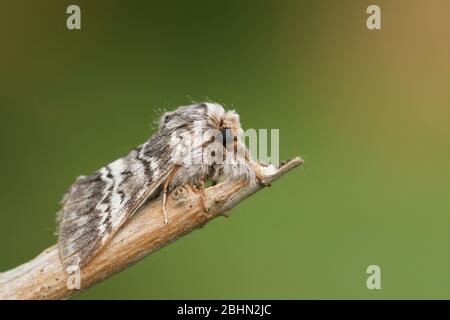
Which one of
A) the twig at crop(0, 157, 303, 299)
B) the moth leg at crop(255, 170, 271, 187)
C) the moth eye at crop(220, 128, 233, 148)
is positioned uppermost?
the moth eye at crop(220, 128, 233, 148)

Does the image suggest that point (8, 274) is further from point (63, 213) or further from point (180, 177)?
point (180, 177)

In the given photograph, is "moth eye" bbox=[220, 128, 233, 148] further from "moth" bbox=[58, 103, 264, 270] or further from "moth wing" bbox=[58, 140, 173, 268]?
"moth wing" bbox=[58, 140, 173, 268]

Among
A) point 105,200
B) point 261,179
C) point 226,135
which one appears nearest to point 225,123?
point 226,135

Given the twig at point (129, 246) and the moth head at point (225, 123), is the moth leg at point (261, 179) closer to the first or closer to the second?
the twig at point (129, 246)

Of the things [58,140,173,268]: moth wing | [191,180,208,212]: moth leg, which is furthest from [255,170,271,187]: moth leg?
[58,140,173,268]: moth wing

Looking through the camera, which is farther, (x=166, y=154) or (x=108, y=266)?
(x=166, y=154)

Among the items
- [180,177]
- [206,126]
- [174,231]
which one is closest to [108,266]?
[174,231]

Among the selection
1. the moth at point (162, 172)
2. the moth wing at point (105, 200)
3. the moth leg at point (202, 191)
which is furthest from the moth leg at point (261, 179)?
the moth wing at point (105, 200)

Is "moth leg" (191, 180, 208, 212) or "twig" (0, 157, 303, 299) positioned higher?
"moth leg" (191, 180, 208, 212)
